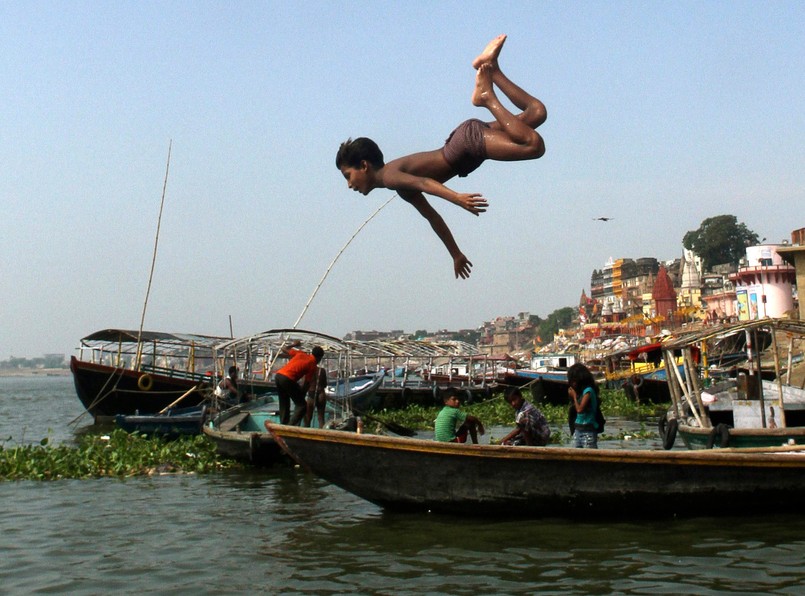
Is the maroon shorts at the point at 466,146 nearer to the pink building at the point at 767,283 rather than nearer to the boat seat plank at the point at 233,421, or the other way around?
the boat seat plank at the point at 233,421

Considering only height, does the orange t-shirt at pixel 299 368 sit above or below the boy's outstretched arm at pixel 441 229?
below

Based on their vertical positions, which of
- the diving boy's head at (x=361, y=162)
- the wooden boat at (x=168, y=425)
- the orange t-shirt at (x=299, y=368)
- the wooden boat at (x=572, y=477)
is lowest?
the wooden boat at (x=572, y=477)

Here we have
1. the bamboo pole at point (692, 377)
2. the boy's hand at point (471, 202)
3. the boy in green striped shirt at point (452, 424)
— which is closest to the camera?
the boy's hand at point (471, 202)

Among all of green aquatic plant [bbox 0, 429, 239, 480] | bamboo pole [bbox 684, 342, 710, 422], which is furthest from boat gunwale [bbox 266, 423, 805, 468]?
green aquatic plant [bbox 0, 429, 239, 480]

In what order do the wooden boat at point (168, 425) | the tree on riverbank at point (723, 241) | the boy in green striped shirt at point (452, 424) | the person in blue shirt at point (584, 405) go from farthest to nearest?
the tree on riverbank at point (723, 241) → the wooden boat at point (168, 425) → the boy in green striped shirt at point (452, 424) → the person in blue shirt at point (584, 405)

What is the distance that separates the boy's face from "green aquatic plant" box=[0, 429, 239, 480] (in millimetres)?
10841

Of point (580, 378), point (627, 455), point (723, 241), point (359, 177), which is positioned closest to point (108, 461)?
point (580, 378)

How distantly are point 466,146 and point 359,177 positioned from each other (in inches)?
30.3

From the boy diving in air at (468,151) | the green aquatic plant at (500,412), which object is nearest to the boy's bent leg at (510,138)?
the boy diving in air at (468,151)

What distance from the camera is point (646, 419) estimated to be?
30406 mm

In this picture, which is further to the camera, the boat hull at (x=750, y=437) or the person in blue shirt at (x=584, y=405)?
the boat hull at (x=750, y=437)

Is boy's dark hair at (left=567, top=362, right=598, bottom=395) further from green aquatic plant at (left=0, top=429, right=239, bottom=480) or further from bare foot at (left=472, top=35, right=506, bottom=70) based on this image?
green aquatic plant at (left=0, top=429, right=239, bottom=480)

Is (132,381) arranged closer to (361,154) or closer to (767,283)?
(361,154)

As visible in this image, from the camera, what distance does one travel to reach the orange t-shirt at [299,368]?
47.3 ft
